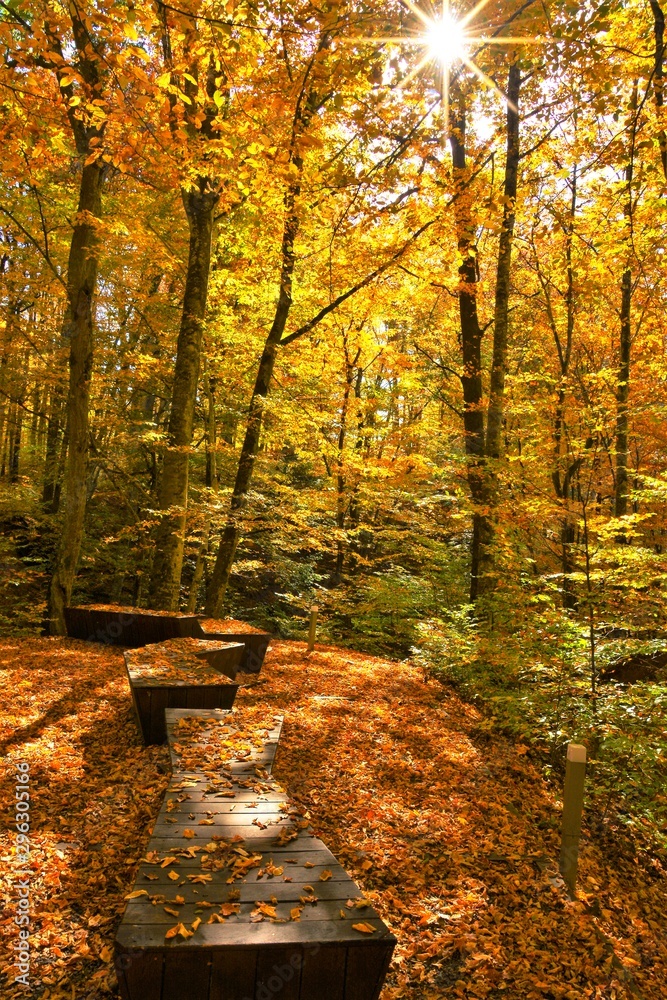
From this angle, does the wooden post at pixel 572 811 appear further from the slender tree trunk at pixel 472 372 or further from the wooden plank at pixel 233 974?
the slender tree trunk at pixel 472 372

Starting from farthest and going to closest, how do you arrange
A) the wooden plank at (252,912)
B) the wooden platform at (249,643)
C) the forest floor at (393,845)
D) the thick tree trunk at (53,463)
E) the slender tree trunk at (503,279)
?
the thick tree trunk at (53,463) < the slender tree trunk at (503,279) < the wooden platform at (249,643) < the forest floor at (393,845) < the wooden plank at (252,912)

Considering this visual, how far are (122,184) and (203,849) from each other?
12.9m

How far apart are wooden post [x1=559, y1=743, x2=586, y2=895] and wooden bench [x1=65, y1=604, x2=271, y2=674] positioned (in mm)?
4718

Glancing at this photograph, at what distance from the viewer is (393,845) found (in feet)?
14.4

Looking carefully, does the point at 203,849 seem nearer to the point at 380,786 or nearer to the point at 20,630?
the point at 380,786

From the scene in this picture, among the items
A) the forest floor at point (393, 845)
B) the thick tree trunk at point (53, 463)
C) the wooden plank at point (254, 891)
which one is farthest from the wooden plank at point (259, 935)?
the thick tree trunk at point (53, 463)

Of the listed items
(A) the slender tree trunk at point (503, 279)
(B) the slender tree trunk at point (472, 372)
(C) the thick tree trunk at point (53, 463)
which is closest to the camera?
(A) the slender tree trunk at point (503, 279)

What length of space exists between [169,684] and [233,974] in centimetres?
317

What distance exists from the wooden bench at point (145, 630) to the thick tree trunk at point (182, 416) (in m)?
0.85

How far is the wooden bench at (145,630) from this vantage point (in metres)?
8.34

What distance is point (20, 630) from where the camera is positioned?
10250 mm

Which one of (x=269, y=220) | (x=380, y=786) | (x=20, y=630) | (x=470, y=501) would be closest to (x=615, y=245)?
(x=470, y=501)

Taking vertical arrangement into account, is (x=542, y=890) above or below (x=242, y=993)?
below

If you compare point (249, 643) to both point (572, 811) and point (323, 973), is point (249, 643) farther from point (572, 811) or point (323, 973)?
point (323, 973)
